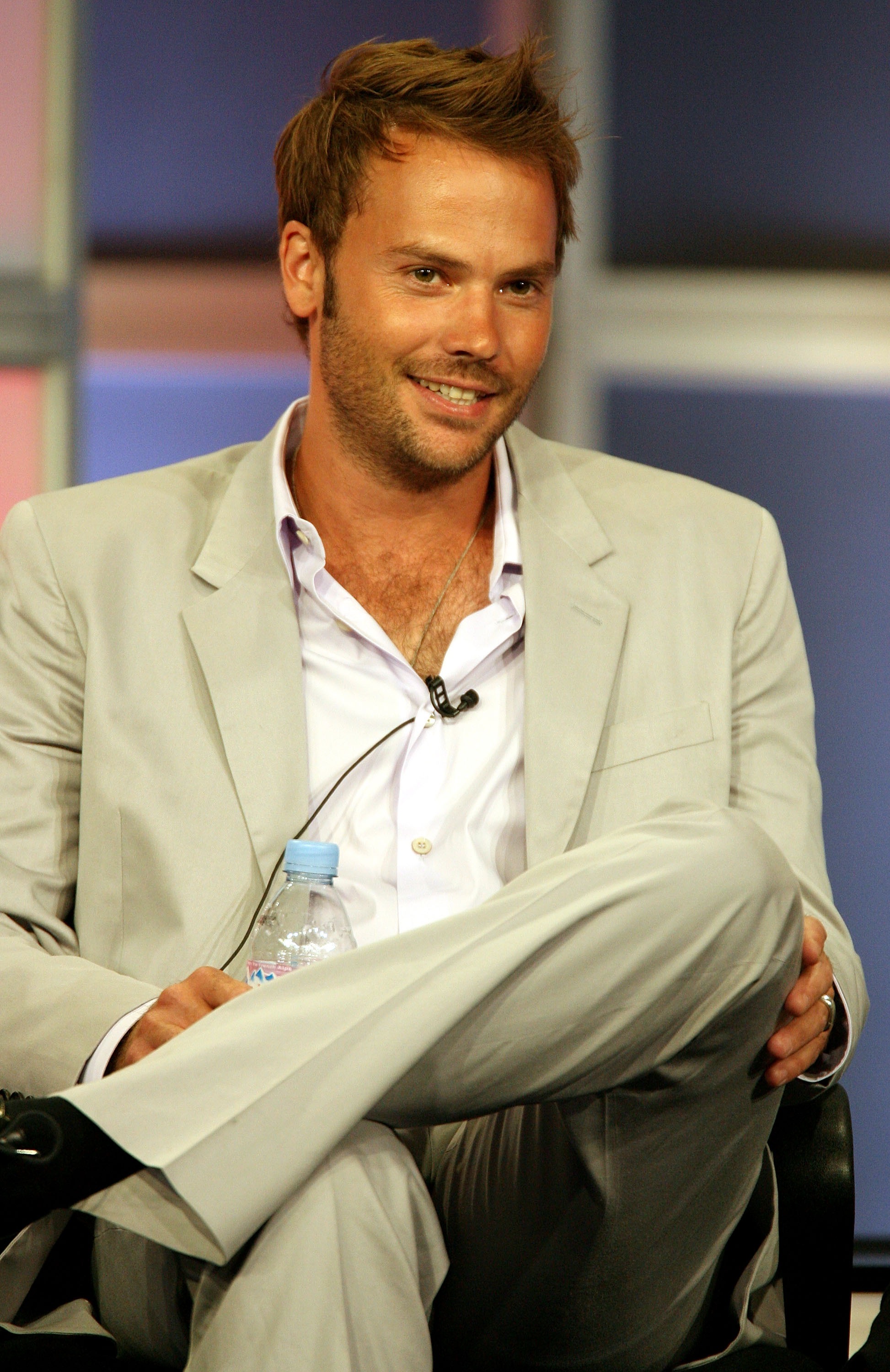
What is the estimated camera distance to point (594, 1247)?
1336 millimetres

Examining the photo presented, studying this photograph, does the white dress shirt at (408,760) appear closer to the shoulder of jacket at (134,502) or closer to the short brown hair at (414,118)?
the shoulder of jacket at (134,502)

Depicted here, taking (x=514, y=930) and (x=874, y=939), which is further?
(x=874, y=939)

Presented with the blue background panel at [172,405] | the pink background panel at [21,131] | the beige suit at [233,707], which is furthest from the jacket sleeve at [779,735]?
the pink background panel at [21,131]

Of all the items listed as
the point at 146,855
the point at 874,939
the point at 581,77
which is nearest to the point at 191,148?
the point at 581,77

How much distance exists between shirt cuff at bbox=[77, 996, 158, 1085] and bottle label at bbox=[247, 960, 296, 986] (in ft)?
0.47

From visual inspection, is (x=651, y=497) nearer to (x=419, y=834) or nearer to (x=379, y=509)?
(x=379, y=509)

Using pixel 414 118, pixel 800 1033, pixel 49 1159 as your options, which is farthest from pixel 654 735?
pixel 49 1159

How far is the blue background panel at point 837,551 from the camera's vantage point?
2914mm

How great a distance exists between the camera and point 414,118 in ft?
Answer: 6.49

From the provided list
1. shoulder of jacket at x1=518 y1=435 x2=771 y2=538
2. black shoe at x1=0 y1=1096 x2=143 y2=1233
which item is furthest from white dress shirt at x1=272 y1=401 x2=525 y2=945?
black shoe at x1=0 y1=1096 x2=143 y2=1233

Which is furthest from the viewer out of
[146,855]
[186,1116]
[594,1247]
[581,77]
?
[581,77]

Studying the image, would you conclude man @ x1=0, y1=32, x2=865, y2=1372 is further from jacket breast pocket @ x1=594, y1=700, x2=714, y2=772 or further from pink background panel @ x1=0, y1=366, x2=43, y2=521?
pink background panel @ x1=0, y1=366, x2=43, y2=521

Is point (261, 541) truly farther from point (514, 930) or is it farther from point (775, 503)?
point (775, 503)

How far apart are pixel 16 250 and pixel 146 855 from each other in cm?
163
